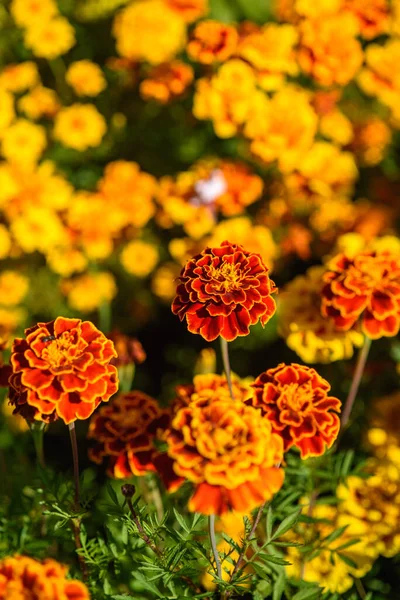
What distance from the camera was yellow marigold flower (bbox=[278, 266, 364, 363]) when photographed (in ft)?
5.04

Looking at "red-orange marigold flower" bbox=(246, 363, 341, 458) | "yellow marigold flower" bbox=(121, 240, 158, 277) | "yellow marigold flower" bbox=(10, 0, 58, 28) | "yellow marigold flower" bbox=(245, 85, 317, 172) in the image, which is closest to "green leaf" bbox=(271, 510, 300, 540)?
"red-orange marigold flower" bbox=(246, 363, 341, 458)

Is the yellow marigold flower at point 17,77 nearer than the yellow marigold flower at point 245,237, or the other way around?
the yellow marigold flower at point 245,237

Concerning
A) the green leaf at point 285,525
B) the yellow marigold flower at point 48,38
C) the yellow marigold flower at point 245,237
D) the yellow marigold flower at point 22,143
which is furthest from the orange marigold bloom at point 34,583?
the yellow marigold flower at point 48,38

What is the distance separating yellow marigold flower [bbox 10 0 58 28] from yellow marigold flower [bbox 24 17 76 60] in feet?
0.07

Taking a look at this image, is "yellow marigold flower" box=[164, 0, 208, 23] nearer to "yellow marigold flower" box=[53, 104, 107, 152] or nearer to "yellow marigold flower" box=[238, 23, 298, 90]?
"yellow marigold flower" box=[238, 23, 298, 90]

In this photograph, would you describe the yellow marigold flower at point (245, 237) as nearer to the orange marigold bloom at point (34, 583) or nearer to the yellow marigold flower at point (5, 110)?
the yellow marigold flower at point (5, 110)

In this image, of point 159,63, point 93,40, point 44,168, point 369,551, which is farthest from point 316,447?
point 93,40

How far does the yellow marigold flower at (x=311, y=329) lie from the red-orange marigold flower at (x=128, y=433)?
43 cm

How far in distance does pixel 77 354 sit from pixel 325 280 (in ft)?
2.10

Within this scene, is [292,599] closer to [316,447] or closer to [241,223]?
[316,447]

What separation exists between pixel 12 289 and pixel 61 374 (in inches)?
64.4

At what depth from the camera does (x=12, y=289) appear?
2.57 m

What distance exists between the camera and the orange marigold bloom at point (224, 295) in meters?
1.07

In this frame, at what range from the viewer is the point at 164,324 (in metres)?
2.83
